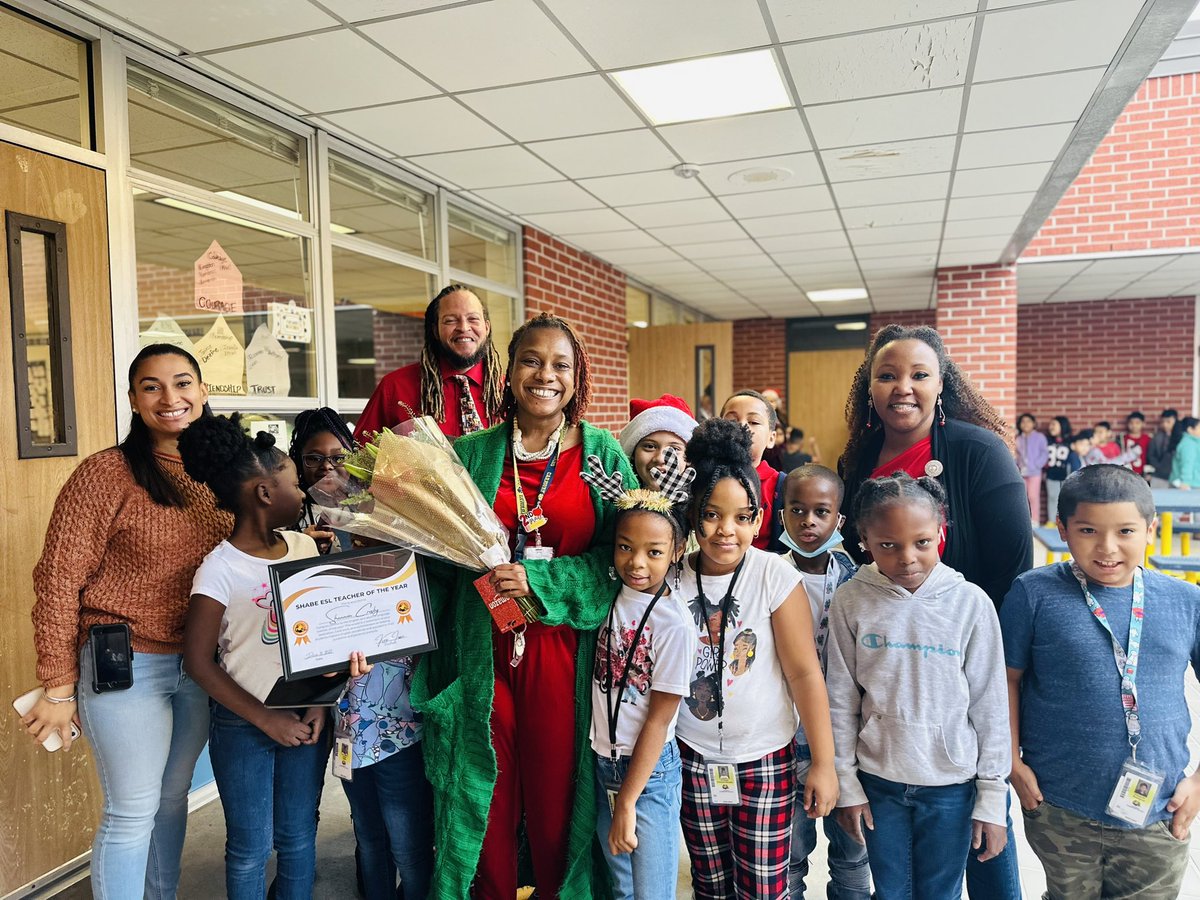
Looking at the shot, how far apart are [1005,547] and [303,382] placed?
302 centimetres

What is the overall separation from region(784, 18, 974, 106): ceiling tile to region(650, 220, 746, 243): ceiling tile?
2061 millimetres

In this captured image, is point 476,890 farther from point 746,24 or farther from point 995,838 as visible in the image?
point 746,24

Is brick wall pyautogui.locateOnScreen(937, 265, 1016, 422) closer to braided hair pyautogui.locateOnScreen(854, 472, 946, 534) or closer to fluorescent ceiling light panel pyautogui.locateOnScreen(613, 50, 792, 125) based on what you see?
fluorescent ceiling light panel pyautogui.locateOnScreen(613, 50, 792, 125)

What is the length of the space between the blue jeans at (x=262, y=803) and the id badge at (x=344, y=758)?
0.12m

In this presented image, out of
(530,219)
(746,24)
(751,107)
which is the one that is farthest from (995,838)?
(530,219)

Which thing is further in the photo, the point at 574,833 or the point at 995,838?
the point at 574,833

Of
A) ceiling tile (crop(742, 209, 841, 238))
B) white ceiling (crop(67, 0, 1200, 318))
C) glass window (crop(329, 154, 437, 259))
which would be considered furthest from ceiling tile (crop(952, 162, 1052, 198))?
glass window (crop(329, 154, 437, 259))

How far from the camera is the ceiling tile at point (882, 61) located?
8.70ft

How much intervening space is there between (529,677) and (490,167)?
3059 mm

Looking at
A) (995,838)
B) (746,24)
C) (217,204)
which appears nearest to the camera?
(995,838)

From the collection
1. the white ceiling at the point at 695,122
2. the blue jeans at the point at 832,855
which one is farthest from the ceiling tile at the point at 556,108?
the blue jeans at the point at 832,855

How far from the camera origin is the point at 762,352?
10.8m

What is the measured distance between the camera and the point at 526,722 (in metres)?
1.75

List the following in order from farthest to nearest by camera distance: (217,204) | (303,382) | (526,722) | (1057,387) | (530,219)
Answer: (1057,387), (530,219), (303,382), (217,204), (526,722)
